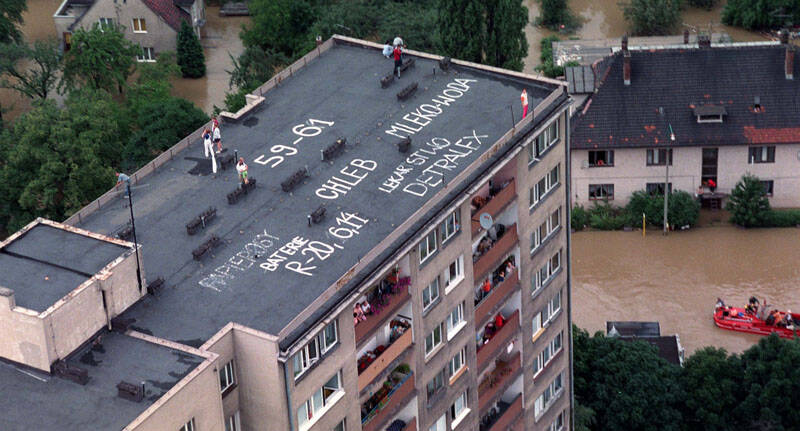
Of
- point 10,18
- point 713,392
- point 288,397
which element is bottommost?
point 713,392

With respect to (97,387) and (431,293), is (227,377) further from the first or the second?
(431,293)

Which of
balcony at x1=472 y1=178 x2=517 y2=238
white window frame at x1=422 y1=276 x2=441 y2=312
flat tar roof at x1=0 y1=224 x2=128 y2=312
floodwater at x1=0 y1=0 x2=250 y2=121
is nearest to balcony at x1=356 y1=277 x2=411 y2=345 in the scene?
white window frame at x1=422 y1=276 x2=441 y2=312

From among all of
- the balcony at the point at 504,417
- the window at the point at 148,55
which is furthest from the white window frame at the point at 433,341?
the window at the point at 148,55

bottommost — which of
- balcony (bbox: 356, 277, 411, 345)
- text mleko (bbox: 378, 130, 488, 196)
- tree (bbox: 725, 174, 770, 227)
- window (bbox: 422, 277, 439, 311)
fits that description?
tree (bbox: 725, 174, 770, 227)

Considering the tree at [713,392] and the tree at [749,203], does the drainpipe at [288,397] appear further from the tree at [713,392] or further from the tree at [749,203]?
the tree at [749,203]

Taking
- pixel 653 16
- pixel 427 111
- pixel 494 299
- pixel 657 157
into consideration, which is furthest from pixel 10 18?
pixel 494 299

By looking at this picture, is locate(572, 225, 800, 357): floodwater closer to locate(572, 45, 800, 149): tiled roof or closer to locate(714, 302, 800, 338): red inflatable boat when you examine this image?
locate(714, 302, 800, 338): red inflatable boat

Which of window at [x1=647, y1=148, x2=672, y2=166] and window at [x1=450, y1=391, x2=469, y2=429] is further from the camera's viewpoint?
window at [x1=647, y1=148, x2=672, y2=166]
